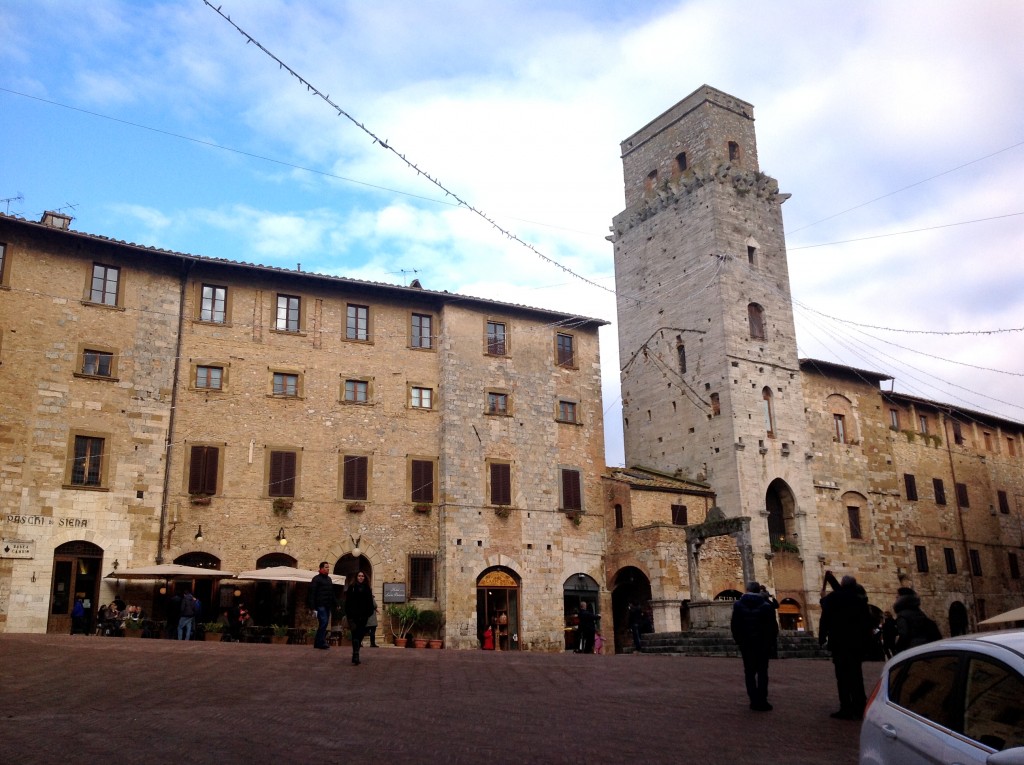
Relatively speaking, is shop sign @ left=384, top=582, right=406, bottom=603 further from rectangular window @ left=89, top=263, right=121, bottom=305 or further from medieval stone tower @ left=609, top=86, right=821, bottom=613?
medieval stone tower @ left=609, top=86, right=821, bottom=613

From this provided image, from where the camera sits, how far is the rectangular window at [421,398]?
107 ft

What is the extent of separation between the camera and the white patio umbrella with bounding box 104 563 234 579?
25250 millimetres

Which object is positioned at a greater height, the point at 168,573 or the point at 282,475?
the point at 282,475

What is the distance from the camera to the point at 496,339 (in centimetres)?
3453

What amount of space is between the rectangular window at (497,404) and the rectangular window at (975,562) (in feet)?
89.3

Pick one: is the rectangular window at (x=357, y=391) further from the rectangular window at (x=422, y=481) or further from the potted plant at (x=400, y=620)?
the potted plant at (x=400, y=620)

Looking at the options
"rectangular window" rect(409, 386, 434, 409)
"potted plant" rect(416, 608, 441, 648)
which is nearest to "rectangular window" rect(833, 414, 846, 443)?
"rectangular window" rect(409, 386, 434, 409)

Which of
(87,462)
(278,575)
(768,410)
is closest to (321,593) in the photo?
(278,575)

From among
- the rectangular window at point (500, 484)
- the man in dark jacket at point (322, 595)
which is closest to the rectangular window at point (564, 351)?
the rectangular window at point (500, 484)

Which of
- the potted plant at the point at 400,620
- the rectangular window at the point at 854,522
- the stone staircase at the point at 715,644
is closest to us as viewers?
the stone staircase at the point at 715,644

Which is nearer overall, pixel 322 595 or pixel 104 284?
pixel 322 595

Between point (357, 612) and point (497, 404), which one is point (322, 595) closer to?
point (357, 612)

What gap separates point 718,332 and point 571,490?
1002 centimetres

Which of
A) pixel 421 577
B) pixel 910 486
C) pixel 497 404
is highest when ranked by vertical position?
pixel 497 404
